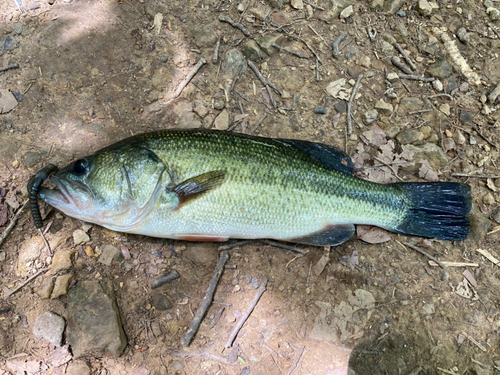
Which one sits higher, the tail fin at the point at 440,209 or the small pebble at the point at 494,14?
the small pebble at the point at 494,14

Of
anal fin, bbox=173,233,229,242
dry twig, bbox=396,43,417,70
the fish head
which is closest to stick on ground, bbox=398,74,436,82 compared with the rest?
dry twig, bbox=396,43,417,70

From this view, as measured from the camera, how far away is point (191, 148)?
3086mm

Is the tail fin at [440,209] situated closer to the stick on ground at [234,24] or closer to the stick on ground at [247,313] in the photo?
the stick on ground at [247,313]

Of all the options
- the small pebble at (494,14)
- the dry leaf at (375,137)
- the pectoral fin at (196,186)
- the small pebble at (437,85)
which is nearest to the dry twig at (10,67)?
the pectoral fin at (196,186)

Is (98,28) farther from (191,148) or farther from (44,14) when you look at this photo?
A: (191,148)

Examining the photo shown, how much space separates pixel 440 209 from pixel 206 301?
3.02m

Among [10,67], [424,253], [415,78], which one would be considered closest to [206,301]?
[424,253]

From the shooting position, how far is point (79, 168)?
3.00 metres

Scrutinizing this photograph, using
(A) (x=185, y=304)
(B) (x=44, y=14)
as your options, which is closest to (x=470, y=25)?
(A) (x=185, y=304)

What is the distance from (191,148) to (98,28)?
7.30 feet

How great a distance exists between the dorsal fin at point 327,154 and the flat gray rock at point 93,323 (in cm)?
264

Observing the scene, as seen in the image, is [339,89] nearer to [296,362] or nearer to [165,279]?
[165,279]

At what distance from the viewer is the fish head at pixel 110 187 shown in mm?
2943

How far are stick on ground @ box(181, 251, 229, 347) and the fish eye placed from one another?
66.6 inches
